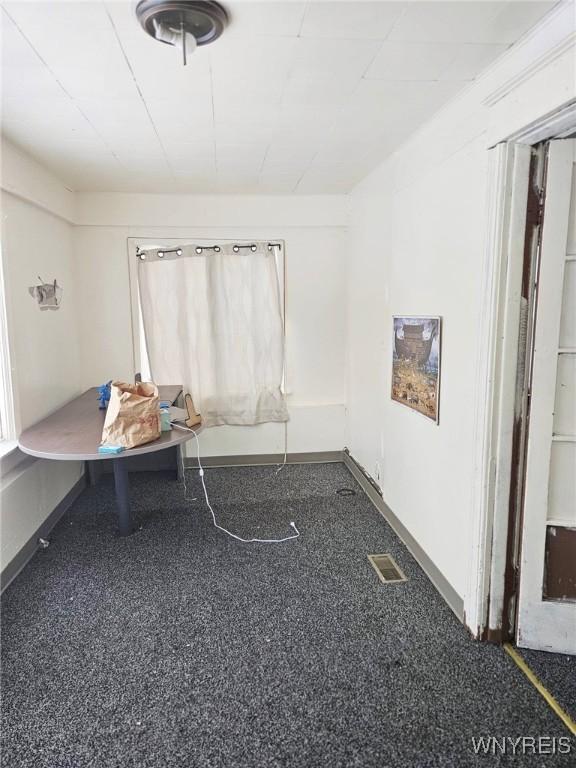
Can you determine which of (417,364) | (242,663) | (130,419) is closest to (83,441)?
(130,419)

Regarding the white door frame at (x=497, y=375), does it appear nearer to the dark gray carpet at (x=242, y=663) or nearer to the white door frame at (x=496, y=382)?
the white door frame at (x=496, y=382)

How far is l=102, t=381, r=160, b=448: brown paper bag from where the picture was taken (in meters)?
2.47

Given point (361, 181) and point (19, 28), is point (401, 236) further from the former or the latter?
point (19, 28)

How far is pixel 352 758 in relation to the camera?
153cm

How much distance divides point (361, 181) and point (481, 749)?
3.52 m

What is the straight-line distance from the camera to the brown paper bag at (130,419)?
8.11ft

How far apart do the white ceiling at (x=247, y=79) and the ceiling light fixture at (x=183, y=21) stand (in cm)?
5

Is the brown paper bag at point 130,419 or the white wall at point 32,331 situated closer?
the brown paper bag at point 130,419

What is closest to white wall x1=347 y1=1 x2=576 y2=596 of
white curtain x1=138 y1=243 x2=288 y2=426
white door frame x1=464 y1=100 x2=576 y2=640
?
white door frame x1=464 y1=100 x2=576 y2=640

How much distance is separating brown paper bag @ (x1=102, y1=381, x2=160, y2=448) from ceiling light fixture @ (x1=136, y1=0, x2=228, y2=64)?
161cm

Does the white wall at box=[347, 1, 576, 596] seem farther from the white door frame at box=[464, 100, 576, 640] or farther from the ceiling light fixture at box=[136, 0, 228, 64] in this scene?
the ceiling light fixture at box=[136, 0, 228, 64]

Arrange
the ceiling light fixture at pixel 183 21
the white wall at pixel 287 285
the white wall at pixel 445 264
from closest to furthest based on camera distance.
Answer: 1. the ceiling light fixture at pixel 183 21
2. the white wall at pixel 445 264
3. the white wall at pixel 287 285

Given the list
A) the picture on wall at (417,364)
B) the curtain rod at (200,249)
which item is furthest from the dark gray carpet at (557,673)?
the curtain rod at (200,249)

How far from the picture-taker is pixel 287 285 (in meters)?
4.27
